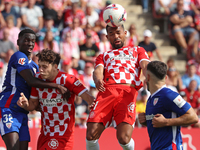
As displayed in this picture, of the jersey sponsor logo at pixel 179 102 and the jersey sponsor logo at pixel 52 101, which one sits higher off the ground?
the jersey sponsor logo at pixel 52 101

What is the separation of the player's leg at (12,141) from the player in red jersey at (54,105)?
404 millimetres

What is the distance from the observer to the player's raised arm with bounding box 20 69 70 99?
4.63 m

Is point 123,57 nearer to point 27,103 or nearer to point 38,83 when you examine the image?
point 38,83

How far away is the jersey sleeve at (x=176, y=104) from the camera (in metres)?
3.46

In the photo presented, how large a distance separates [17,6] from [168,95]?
8.30 metres

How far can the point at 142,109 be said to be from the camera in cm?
855

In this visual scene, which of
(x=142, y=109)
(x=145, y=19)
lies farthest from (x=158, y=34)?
(x=142, y=109)

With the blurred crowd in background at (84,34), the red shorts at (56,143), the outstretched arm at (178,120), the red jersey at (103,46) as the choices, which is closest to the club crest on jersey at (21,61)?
the red shorts at (56,143)

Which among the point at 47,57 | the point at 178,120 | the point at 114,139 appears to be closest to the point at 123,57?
the point at 47,57

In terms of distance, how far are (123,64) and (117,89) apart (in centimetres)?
42

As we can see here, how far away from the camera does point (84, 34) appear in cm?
1100

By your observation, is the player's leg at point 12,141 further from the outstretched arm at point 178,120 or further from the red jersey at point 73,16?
the red jersey at point 73,16

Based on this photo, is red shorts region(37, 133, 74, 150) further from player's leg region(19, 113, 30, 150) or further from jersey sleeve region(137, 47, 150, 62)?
jersey sleeve region(137, 47, 150, 62)

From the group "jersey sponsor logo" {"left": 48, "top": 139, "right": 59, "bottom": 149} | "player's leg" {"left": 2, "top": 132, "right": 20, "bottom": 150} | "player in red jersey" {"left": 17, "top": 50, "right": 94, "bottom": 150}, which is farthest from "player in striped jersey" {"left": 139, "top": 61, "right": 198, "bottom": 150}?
"player's leg" {"left": 2, "top": 132, "right": 20, "bottom": 150}
